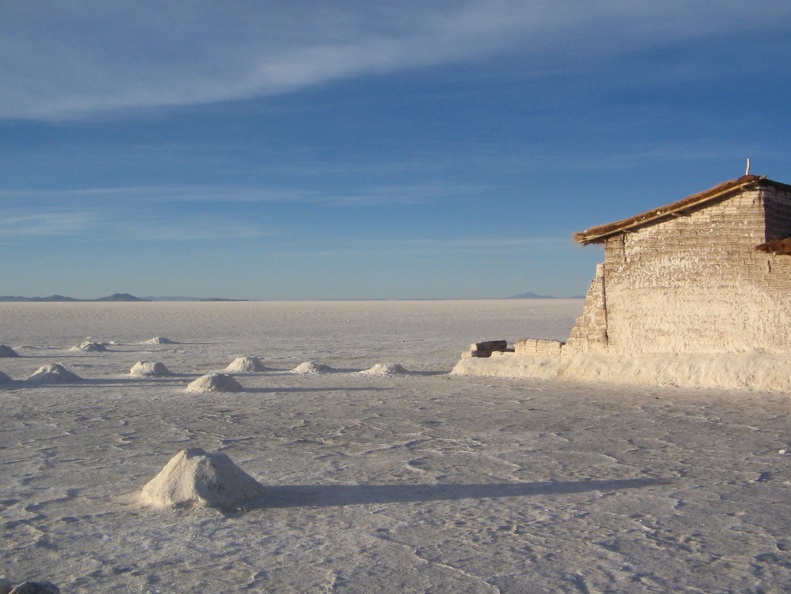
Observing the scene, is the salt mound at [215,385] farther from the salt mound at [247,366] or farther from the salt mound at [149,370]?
the salt mound at [247,366]

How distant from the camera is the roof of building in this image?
1151 cm

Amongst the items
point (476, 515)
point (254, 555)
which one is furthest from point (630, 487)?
point (254, 555)

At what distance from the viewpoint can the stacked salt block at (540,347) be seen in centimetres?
1425

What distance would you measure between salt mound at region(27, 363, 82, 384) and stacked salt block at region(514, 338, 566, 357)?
8478 millimetres

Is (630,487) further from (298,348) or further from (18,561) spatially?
(298,348)

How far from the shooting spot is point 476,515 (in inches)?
226

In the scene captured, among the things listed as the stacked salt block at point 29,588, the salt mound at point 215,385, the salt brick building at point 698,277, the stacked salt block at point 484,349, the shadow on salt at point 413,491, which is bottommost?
the shadow on salt at point 413,491

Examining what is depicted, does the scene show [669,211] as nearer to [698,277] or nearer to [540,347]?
[698,277]

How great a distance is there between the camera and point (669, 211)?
1247 cm

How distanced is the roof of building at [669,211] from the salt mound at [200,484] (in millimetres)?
8761

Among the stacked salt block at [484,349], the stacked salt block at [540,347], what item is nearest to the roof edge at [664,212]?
the stacked salt block at [540,347]

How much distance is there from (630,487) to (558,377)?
7452 mm

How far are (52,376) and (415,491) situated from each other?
410 inches

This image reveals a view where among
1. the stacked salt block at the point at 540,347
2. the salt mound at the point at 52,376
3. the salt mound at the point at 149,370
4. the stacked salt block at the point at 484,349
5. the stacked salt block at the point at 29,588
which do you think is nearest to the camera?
the stacked salt block at the point at 29,588
